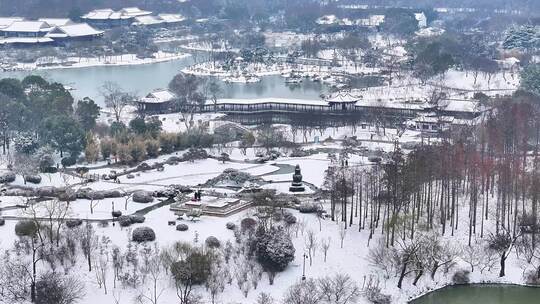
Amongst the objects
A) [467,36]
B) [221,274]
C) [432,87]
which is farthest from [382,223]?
[467,36]

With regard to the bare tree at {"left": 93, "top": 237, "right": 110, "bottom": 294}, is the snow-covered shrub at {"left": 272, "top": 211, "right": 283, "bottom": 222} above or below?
above

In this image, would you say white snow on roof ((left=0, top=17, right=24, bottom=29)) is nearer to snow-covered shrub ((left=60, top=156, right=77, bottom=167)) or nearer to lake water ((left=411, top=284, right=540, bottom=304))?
snow-covered shrub ((left=60, top=156, right=77, bottom=167))

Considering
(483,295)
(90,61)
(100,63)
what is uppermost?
(90,61)

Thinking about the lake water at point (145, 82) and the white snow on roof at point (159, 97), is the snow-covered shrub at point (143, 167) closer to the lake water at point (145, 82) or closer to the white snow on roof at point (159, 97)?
the white snow on roof at point (159, 97)

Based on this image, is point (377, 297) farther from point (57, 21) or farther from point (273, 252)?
point (57, 21)

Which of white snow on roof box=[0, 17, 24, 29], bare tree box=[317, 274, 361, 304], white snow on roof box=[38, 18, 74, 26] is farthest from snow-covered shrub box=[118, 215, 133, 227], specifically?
white snow on roof box=[0, 17, 24, 29]

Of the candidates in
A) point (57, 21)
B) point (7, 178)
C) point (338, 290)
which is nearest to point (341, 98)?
point (7, 178)
